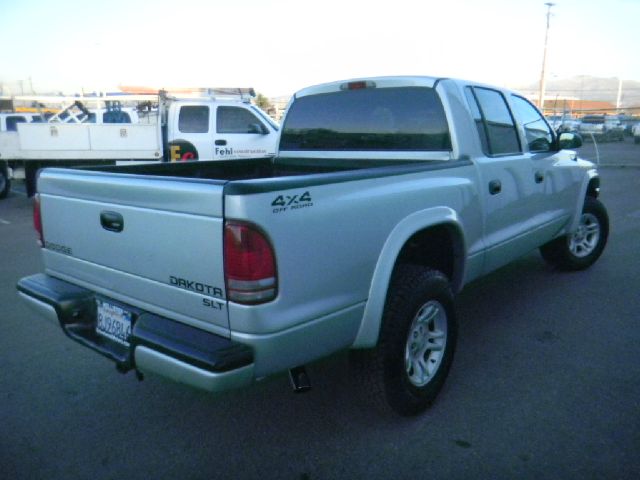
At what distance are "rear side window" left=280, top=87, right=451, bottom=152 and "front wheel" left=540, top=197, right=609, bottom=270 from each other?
8.13ft

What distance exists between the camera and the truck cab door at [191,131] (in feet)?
32.0

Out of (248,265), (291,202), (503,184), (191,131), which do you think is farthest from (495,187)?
Answer: (191,131)

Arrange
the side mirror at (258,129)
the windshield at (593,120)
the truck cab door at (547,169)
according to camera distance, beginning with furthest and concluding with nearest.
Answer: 1. the windshield at (593,120)
2. the side mirror at (258,129)
3. the truck cab door at (547,169)

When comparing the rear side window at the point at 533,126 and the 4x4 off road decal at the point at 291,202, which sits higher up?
the rear side window at the point at 533,126

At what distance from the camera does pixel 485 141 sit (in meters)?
3.58

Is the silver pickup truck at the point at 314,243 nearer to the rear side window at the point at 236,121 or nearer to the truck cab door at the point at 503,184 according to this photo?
the truck cab door at the point at 503,184

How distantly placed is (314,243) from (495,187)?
72.1 inches

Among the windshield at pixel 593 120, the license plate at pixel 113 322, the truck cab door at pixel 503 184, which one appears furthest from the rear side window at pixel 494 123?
the windshield at pixel 593 120

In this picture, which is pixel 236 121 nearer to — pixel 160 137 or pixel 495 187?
pixel 160 137

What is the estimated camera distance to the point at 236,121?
9938 mm

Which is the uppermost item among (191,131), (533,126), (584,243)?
(533,126)

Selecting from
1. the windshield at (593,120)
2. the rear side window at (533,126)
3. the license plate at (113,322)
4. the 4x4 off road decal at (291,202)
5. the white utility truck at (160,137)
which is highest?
the rear side window at (533,126)

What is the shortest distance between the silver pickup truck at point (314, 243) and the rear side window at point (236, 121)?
597 cm

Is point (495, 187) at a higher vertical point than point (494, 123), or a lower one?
lower
